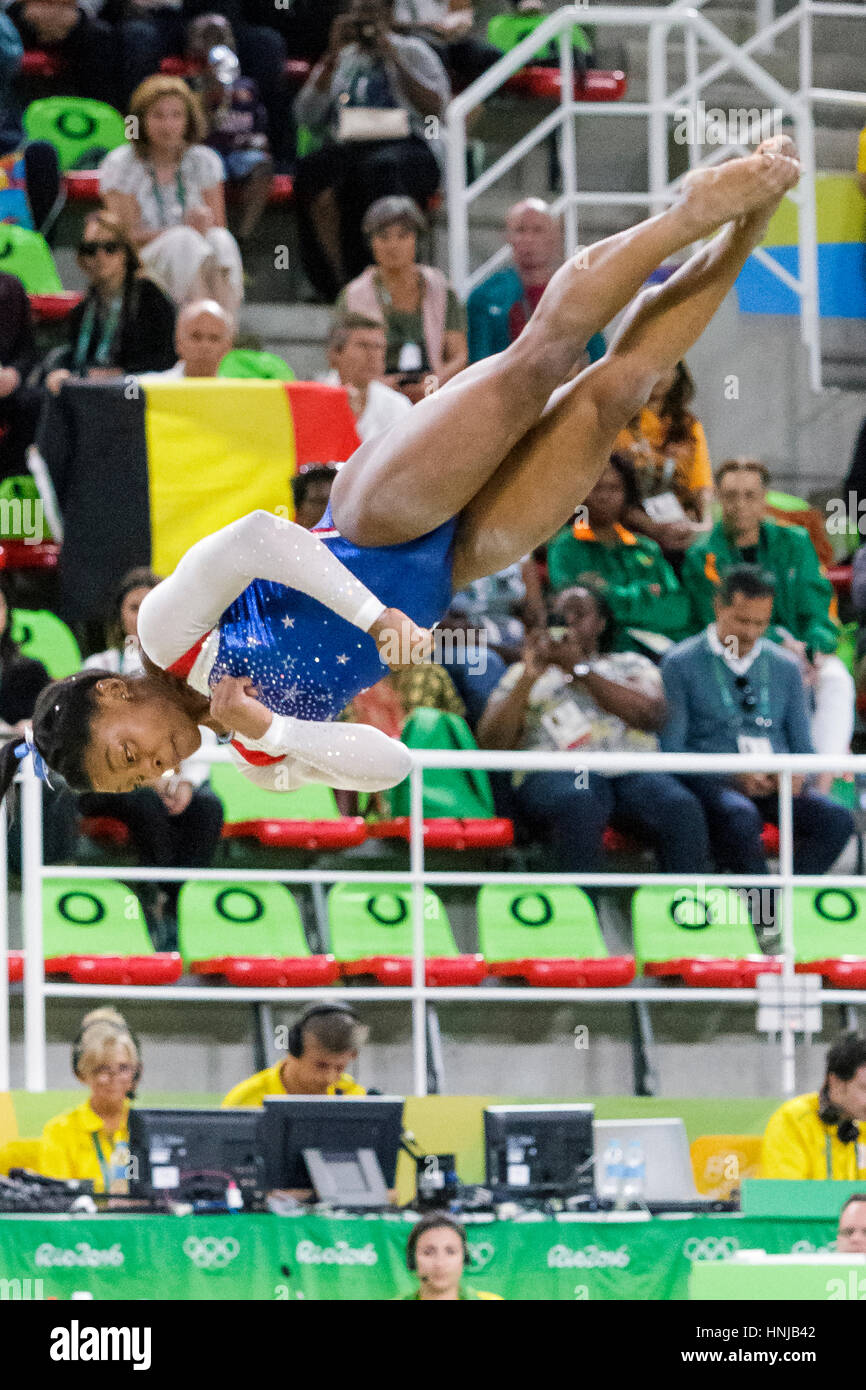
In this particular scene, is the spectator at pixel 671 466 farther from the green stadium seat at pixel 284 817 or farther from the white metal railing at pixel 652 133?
the green stadium seat at pixel 284 817

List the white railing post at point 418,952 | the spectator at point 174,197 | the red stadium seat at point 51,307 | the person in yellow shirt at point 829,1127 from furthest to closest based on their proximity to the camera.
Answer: the red stadium seat at point 51,307
the spectator at point 174,197
the white railing post at point 418,952
the person in yellow shirt at point 829,1127

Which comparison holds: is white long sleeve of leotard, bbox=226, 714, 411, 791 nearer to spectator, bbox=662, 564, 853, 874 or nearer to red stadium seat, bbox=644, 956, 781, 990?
red stadium seat, bbox=644, 956, 781, 990

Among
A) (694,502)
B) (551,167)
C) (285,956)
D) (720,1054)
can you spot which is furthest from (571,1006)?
(551,167)

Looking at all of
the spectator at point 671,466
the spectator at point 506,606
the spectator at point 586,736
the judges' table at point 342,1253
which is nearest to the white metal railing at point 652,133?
the spectator at point 671,466

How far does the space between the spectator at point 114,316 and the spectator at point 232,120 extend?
108 cm

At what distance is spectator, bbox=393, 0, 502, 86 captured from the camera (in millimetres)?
9102

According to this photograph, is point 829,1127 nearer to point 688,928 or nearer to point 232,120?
point 688,928

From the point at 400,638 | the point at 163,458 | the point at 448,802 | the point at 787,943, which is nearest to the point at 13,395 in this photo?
the point at 163,458

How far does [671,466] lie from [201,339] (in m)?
1.74

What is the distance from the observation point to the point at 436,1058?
6383mm

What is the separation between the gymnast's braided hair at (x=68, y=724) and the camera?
13.5 ft
